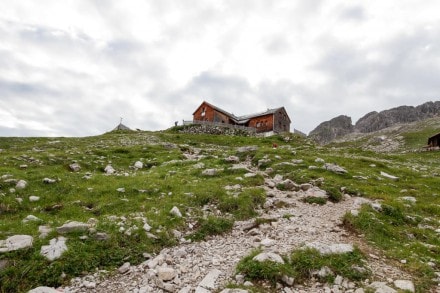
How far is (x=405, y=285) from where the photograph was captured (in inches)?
308

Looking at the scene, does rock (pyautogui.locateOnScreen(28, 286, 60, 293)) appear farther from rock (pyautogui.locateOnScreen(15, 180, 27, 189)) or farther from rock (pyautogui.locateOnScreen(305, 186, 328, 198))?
rock (pyautogui.locateOnScreen(305, 186, 328, 198))

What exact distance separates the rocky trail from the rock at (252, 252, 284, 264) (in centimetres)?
30

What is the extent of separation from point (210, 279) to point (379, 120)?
660 feet

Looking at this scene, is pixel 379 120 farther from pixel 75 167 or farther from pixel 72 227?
pixel 72 227

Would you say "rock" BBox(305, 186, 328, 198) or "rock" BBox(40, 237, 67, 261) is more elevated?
"rock" BBox(305, 186, 328, 198)

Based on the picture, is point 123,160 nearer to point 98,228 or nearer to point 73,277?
point 98,228

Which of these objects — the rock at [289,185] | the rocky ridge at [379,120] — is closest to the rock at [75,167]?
the rock at [289,185]

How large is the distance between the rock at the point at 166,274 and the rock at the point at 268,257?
2.60 metres

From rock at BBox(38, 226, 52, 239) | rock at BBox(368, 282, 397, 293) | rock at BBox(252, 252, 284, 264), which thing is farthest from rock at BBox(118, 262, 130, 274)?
rock at BBox(368, 282, 397, 293)

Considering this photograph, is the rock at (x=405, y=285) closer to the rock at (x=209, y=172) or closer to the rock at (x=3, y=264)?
the rock at (x=3, y=264)

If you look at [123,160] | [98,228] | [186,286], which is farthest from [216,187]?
[123,160]

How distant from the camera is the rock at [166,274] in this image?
28.8ft

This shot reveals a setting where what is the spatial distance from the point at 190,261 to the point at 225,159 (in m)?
15.7

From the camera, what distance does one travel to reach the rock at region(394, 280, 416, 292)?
7693mm
